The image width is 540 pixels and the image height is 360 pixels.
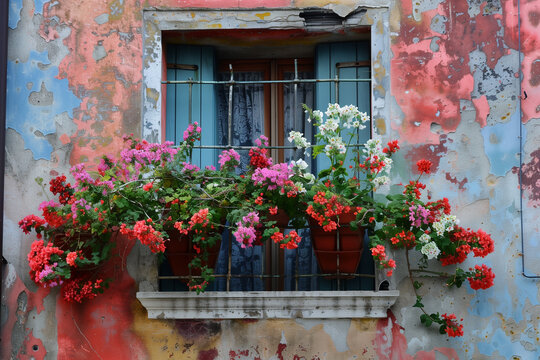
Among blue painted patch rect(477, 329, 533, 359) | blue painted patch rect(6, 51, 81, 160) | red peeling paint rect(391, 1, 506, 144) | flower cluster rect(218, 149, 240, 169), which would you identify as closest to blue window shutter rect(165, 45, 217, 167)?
flower cluster rect(218, 149, 240, 169)

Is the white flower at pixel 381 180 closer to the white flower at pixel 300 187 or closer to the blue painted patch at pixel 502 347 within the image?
the white flower at pixel 300 187

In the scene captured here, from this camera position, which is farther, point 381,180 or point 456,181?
point 456,181

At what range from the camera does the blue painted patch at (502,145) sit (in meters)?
5.01

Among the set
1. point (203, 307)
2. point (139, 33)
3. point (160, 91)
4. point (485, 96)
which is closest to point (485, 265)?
point (485, 96)

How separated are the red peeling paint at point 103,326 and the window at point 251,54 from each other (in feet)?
0.51

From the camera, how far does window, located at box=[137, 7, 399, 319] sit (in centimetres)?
485

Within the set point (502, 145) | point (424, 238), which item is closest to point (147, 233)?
point (424, 238)

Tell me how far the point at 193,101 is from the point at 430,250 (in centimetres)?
192

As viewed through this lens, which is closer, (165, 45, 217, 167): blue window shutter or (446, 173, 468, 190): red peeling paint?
(446, 173, 468, 190): red peeling paint

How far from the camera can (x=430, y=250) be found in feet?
15.2

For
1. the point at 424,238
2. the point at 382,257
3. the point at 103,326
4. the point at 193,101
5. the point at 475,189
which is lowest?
the point at 103,326

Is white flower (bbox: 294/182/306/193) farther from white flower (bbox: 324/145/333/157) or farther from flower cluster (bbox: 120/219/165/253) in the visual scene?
flower cluster (bbox: 120/219/165/253)

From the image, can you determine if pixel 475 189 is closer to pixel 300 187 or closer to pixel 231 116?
pixel 300 187

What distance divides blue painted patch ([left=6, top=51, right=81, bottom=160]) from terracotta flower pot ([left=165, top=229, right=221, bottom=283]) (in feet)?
3.43
